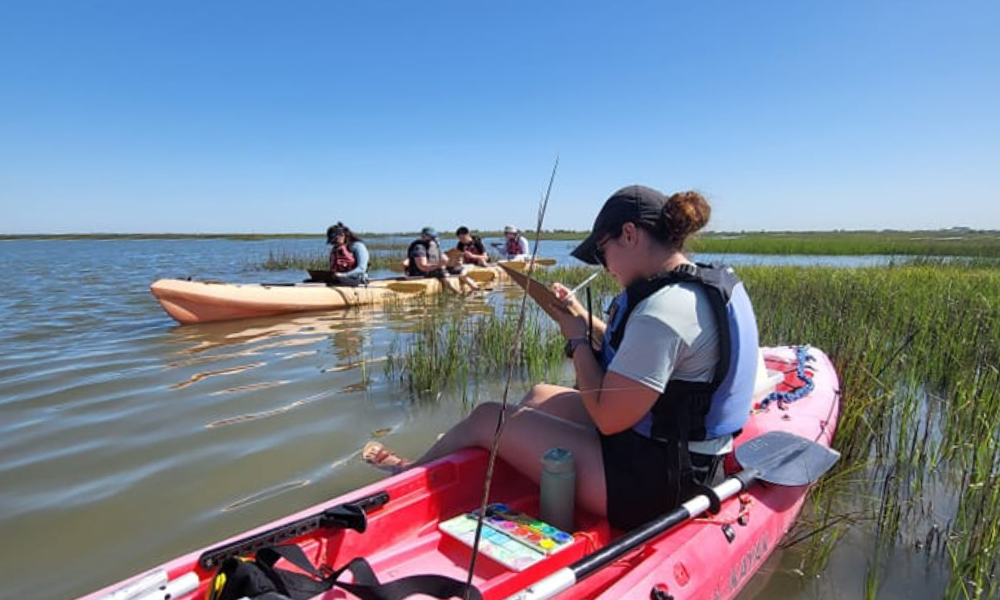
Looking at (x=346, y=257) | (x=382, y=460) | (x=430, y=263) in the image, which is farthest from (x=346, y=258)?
(x=382, y=460)

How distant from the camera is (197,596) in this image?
1.76 metres

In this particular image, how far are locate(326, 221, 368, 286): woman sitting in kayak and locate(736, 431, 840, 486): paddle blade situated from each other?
8743 mm

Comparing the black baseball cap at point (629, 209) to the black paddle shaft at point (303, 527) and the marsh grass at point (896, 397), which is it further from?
the black paddle shaft at point (303, 527)

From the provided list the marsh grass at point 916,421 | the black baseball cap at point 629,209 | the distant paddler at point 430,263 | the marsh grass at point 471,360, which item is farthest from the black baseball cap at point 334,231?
the black baseball cap at point 629,209

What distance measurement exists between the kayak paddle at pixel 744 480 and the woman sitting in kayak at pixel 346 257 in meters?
8.79

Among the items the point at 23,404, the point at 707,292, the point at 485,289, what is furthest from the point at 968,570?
the point at 485,289

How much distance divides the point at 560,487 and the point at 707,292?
0.99 metres

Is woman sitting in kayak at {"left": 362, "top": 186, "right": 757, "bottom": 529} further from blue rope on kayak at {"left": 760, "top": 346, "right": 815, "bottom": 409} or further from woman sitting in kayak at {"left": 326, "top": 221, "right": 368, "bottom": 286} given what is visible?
woman sitting in kayak at {"left": 326, "top": 221, "right": 368, "bottom": 286}

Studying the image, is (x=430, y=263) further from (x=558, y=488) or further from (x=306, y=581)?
(x=306, y=581)

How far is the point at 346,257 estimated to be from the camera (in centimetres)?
1073

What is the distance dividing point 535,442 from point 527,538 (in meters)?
0.41

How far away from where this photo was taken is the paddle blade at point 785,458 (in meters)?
2.40

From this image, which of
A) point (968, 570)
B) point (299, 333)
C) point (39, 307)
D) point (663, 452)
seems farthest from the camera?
point (39, 307)

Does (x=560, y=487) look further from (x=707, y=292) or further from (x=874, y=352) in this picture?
(x=874, y=352)
